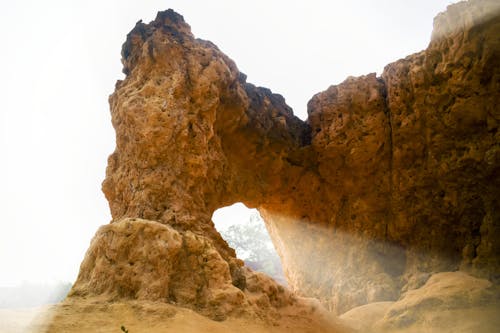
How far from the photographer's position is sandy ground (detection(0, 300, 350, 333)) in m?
3.63

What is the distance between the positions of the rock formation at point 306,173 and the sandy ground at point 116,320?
322mm

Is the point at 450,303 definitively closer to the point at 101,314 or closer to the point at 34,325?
the point at 101,314

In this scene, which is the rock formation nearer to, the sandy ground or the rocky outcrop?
the sandy ground

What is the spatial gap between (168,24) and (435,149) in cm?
610

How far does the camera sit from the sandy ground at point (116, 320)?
3635 millimetres

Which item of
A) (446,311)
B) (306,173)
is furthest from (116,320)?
(306,173)

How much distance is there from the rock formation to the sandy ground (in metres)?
0.32

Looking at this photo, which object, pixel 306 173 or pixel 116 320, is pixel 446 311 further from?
pixel 306 173

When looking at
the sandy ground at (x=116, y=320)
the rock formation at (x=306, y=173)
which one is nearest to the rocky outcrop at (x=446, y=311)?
the rock formation at (x=306, y=173)

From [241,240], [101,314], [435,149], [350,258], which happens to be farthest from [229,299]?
[241,240]

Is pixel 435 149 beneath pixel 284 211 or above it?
above

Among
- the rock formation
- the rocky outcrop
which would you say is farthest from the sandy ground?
the rocky outcrop

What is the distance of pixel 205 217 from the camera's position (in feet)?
21.5

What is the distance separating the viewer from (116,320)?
397cm
